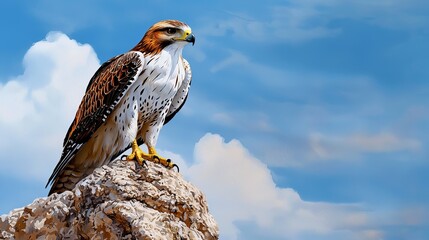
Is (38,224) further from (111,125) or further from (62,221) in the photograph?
(111,125)

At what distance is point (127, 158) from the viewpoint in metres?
6.52

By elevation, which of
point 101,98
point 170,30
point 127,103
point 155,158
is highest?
point 170,30

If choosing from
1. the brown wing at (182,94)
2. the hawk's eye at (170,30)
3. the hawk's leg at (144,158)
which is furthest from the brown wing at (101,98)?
the hawk's leg at (144,158)

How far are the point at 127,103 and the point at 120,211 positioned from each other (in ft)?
7.77

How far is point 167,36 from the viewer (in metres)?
7.75

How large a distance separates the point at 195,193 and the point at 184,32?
240 centimetres

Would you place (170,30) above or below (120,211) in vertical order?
above

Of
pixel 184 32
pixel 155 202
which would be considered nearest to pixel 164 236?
pixel 155 202

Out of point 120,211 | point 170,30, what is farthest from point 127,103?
point 120,211

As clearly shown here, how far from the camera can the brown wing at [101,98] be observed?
7594 millimetres

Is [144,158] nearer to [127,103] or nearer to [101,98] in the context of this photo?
[127,103]

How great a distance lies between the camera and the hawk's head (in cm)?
771

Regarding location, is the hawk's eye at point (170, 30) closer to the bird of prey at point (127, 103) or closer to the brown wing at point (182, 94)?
the bird of prey at point (127, 103)

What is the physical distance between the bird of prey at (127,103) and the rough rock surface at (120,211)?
61.5 inches
